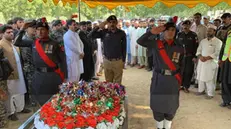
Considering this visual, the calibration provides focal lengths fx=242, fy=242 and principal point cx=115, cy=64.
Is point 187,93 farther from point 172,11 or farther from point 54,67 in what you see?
point 172,11

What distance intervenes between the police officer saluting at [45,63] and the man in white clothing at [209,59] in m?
3.88

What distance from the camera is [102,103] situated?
10.3 feet

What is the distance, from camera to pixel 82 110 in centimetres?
296

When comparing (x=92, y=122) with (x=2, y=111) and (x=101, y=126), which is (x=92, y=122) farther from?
(x=2, y=111)

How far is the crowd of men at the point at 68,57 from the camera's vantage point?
4.02 metres

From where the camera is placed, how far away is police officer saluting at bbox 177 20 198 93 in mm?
6738

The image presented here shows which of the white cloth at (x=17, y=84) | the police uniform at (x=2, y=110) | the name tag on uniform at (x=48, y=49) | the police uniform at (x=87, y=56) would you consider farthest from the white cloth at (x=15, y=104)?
the police uniform at (x=87, y=56)

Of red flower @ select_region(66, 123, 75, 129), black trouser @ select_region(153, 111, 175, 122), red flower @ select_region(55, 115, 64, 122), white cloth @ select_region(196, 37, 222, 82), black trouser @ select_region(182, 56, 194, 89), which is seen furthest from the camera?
black trouser @ select_region(182, 56, 194, 89)

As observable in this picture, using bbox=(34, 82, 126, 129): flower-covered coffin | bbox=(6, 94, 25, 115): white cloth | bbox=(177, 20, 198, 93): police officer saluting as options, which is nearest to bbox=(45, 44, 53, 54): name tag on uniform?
bbox=(34, 82, 126, 129): flower-covered coffin

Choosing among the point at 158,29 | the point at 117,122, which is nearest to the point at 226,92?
the point at 158,29

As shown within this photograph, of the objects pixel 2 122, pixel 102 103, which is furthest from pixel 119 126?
pixel 2 122

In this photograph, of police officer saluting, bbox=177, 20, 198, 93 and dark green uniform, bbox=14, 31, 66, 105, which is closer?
dark green uniform, bbox=14, 31, 66, 105

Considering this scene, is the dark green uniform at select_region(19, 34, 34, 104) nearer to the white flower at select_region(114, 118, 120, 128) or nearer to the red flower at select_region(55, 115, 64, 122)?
the red flower at select_region(55, 115, 64, 122)

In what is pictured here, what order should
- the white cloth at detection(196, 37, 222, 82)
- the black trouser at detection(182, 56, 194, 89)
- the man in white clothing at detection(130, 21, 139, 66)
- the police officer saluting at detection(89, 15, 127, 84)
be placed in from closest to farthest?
1. the police officer saluting at detection(89, 15, 127, 84)
2. the white cloth at detection(196, 37, 222, 82)
3. the black trouser at detection(182, 56, 194, 89)
4. the man in white clothing at detection(130, 21, 139, 66)
